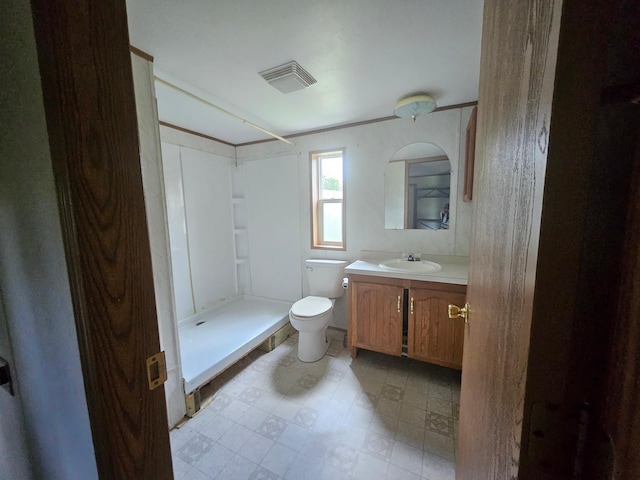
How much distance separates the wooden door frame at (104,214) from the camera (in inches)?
17.3

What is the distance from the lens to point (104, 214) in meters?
0.48

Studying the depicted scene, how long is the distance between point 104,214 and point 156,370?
371 mm

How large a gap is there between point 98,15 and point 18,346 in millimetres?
862

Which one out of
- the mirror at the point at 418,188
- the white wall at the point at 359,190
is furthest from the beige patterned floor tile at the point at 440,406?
the mirror at the point at 418,188

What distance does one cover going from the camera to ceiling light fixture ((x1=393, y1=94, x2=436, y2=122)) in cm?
177

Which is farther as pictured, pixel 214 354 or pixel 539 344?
pixel 214 354

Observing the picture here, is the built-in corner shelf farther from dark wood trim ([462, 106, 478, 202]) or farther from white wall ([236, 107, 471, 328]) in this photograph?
dark wood trim ([462, 106, 478, 202])

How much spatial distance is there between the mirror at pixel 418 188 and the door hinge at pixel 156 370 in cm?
209

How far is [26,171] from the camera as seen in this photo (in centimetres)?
Result: 54

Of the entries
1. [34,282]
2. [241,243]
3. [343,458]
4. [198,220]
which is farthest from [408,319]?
[198,220]

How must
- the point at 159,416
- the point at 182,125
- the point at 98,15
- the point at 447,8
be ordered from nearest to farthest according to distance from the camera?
1. the point at 98,15
2. the point at 159,416
3. the point at 447,8
4. the point at 182,125

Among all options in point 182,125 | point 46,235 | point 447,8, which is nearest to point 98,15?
point 46,235

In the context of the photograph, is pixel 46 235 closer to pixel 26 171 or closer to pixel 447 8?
pixel 26 171

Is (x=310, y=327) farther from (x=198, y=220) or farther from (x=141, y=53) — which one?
(x=141, y=53)
